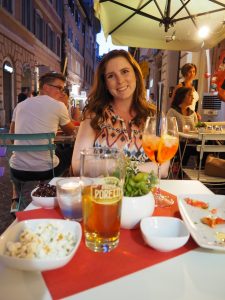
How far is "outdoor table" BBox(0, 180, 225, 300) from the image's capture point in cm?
56

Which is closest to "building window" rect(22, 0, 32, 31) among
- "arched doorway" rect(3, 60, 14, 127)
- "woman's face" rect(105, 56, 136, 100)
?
"arched doorway" rect(3, 60, 14, 127)

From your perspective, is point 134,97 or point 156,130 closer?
point 156,130

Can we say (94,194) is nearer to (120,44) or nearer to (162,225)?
(162,225)

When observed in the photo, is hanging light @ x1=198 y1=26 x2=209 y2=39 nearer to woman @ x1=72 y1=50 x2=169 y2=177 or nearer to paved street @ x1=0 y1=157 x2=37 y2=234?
woman @ x1=72 y1=50 x2=169 y2=177

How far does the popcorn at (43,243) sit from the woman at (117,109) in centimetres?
98

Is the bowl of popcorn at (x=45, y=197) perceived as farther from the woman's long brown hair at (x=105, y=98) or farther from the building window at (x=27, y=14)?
the building window at (x=27, y=14)

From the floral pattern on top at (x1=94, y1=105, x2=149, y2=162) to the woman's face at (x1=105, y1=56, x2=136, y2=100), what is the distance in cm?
18

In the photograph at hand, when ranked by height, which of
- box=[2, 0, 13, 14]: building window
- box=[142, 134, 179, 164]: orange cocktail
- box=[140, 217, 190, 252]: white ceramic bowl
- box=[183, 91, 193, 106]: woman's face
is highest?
box=[2, 0, 13, 14]: building window

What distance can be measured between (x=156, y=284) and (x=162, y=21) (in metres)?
4.31

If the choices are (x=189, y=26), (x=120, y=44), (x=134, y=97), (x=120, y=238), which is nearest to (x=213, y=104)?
(x=189, y=26)

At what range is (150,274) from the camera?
2.09 ft

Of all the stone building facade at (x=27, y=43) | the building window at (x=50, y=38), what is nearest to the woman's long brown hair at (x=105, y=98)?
the stone building facade at (x=27, y=43)

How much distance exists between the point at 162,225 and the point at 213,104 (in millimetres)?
6778

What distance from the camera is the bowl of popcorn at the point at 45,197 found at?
3.27 ft
